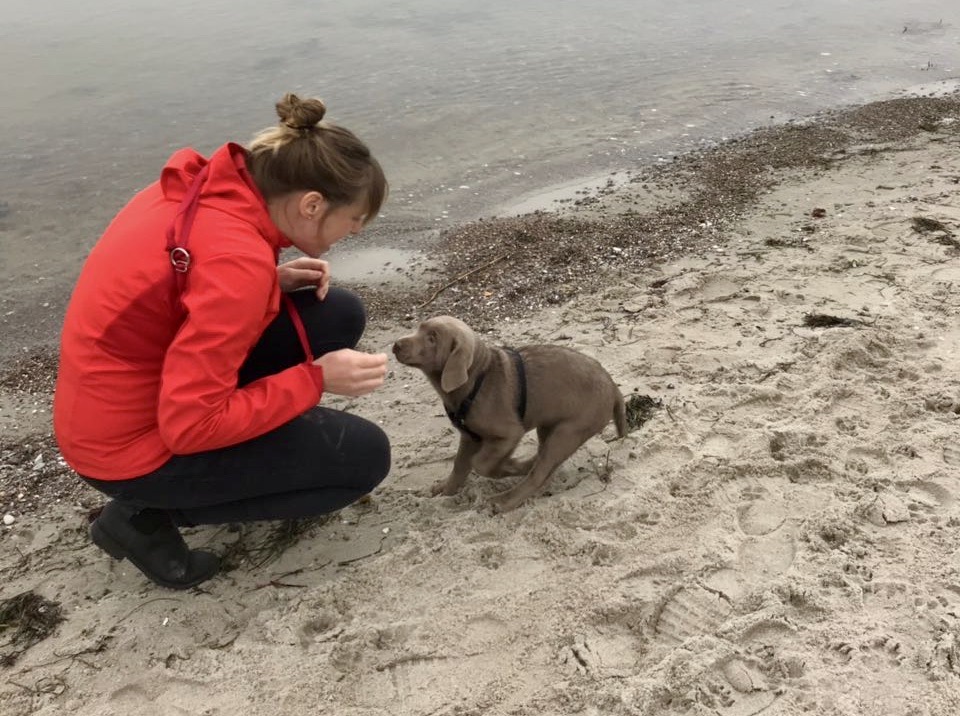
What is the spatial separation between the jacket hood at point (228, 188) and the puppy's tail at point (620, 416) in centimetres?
187

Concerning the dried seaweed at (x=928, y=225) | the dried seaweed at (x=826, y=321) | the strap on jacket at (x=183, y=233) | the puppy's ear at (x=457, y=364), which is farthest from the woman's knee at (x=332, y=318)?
the dried seaweed at (x=928, y=225)

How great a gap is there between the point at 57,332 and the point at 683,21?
42.1 ft

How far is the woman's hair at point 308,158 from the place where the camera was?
111 inches

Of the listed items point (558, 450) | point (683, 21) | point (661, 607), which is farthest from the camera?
point (683, 21)

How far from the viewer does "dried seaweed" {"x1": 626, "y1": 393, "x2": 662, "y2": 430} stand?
4.17 meters

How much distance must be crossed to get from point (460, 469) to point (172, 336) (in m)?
1.61

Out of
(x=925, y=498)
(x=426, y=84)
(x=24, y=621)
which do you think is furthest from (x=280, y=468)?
(x=426, y=84)

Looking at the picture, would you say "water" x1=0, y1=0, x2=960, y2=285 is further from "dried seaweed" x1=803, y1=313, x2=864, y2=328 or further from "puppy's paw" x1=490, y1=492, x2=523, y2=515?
"dried seaweed" x1=803, y1=313, x2=864, y2=328

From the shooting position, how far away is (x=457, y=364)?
3607 millimetres

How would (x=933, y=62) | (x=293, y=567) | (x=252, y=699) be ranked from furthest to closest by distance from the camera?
(x=933, y=62) < (x=293, y=567) < (x=252, y=699)

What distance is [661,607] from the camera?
300cm

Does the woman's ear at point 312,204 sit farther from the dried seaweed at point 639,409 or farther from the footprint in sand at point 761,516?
the footprint in sand at point 761,516

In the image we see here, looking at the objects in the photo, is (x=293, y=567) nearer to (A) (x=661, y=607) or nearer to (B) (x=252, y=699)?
(B) (x=252, y=699)

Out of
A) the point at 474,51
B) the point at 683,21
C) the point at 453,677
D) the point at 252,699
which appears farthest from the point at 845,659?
the point at 683,21
